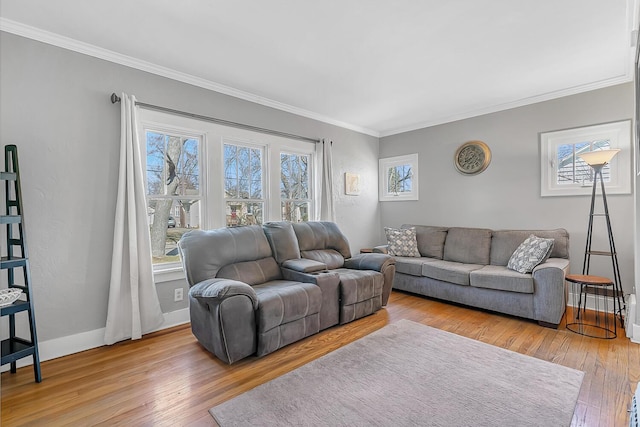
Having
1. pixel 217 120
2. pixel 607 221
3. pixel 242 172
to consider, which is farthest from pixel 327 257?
pixel 607 221

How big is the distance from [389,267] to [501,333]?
123 cm

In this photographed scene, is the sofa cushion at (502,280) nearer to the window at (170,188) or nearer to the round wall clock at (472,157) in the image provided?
the round wall clock at (472,157)

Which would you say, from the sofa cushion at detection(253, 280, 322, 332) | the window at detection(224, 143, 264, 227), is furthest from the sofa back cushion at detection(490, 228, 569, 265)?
the window at detection(224, 143, 264, 227)

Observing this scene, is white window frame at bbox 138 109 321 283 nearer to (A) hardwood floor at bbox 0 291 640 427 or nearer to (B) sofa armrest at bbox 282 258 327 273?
(A) hardwood floor at bbox 0 291 640 427

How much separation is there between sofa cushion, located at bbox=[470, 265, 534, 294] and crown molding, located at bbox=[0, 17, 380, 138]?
3.01m

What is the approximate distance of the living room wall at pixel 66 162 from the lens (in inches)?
90.4

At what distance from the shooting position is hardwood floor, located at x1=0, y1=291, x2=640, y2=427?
Result: 1.74 m

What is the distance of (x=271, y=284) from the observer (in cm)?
288

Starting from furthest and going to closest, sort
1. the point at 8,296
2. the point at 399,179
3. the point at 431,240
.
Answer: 1. the point at 399,179
2. the point at 431,240
3. the point at 8,296

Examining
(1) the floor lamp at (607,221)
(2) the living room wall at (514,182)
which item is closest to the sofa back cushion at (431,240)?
(2) the living room wall at (514,182)

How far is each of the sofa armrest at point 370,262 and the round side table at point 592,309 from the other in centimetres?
171

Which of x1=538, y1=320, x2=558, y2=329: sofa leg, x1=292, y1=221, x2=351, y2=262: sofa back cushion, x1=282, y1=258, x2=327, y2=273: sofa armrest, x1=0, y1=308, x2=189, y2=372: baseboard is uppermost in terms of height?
x1=292, y1=221, x2=351, y2=262: sofa back cushion

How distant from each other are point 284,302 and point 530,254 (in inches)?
105

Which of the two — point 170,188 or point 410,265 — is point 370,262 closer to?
point 410,265
